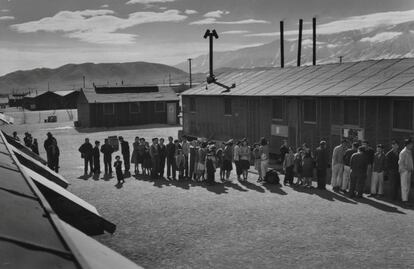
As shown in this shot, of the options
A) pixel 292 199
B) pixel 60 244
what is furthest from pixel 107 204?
pixel 60 244

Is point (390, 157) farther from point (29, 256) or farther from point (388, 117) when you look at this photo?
point (29, 256)

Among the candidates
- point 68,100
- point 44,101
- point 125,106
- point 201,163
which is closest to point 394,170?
point 201,163

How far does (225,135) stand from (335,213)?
16536 millimetres

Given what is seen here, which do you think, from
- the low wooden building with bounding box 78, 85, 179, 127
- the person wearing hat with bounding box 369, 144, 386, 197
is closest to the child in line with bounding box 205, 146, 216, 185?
the person wearing hat with bounding box 369, 144, 386, 197

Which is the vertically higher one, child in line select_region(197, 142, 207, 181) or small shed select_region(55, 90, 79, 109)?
small shed select_region(55, 90, 79, 109)

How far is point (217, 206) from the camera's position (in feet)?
45.6

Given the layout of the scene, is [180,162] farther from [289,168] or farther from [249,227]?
[249,227]

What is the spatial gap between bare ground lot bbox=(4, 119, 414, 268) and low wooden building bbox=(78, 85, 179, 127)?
2734 centimetres

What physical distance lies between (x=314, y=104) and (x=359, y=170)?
7.91 m

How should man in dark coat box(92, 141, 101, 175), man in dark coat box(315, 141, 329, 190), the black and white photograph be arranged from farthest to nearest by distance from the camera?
1. man in dark coat box(92, 141, 101, 175)
2. man in dark coat box(315, 141, 329, 190)
3. the black and white photograph

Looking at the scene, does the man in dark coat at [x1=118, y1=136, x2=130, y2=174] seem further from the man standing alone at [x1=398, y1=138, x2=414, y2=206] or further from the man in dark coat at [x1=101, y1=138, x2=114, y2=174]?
the man standing alone at [x1=398, y1=138, x2=414, y2=206]

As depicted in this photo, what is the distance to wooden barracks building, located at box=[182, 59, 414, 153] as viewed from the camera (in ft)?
61.6

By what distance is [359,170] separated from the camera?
15.0 metres

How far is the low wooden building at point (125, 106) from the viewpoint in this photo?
144ft
